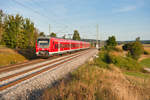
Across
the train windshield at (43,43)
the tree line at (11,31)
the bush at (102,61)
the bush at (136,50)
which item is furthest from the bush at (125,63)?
the tree line at (11,31)

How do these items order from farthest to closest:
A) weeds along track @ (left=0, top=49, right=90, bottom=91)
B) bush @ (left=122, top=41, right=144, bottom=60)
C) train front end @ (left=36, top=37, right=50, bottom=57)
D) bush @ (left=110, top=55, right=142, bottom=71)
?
bush @ (left=122, top=41, right=144, bottom=60) → bush @ (left=110, top=55, right=142, bottom=71) → train front end @ (left=36, top=37, right=50, bottom=57) → weeds along track @ (left=0, top=49, right=90, bottom=91)

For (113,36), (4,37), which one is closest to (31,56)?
(4,37)

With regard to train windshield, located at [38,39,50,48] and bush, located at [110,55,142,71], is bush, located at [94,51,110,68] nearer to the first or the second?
bush, located at [110,55,142,71]

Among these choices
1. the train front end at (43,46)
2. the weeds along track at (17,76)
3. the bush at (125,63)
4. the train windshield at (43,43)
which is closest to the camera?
the weeds along track at (17,76)

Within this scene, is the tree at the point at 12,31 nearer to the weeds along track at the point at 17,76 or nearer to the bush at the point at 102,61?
the weeds along track at the point at 17,76

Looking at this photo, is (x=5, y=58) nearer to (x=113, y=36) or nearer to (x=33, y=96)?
(x=33, y=96)

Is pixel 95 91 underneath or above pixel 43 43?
underneath

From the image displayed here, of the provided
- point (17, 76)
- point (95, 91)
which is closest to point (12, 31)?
point (17, 76)

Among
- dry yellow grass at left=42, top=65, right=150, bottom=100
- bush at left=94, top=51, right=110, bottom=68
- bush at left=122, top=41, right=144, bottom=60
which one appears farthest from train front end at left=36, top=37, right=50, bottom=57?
bush at left=122, top=41, right=144, bottom=60

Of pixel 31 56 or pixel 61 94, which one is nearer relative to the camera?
pixel 61 94

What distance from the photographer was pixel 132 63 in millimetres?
19766

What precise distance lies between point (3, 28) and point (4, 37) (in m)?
2.13

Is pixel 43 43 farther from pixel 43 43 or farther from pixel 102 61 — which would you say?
pixel 102 61

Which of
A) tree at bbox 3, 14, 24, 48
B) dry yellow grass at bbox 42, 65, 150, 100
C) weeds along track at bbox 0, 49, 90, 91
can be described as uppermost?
tree at bbox 3, 14, 24, 48
